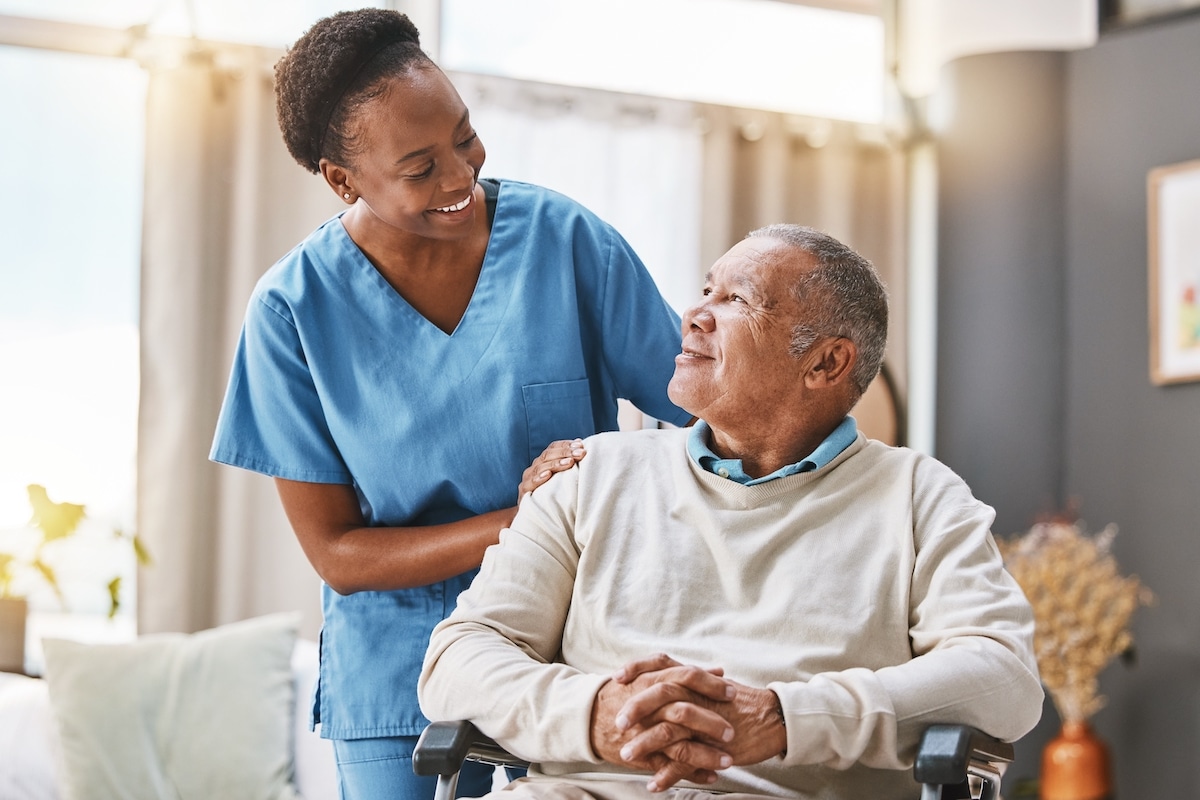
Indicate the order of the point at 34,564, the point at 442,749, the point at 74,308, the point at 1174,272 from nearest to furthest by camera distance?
the point at 442,749 → the point at 34,564 → the point at 74,308 → the point at 1174,272

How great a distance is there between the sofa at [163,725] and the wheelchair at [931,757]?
1.63m

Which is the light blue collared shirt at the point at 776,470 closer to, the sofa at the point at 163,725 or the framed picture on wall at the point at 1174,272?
the sofa at the point at 163,725

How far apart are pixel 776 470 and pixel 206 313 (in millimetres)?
2521

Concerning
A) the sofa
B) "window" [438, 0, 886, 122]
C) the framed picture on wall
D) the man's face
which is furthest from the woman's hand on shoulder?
the framed picture on wall

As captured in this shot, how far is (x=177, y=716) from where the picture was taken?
3.05 meters

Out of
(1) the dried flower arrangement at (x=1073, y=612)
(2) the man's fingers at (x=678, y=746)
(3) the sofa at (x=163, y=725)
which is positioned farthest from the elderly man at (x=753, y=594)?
(1) the dried flower arrangement at (x=1073, y=612)

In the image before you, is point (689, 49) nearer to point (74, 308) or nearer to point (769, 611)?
point (74, 308)

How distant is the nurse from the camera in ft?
5.60

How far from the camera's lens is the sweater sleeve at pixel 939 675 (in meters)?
1.35

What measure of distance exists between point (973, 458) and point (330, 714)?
9.97ft

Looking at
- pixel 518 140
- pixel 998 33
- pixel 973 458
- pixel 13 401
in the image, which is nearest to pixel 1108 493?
pixel 973 458

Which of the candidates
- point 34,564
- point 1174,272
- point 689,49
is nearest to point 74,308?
point 34,564

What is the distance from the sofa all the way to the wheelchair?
1.63 m

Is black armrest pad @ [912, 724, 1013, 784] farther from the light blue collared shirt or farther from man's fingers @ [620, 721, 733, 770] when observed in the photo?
the light blue collared shirt
